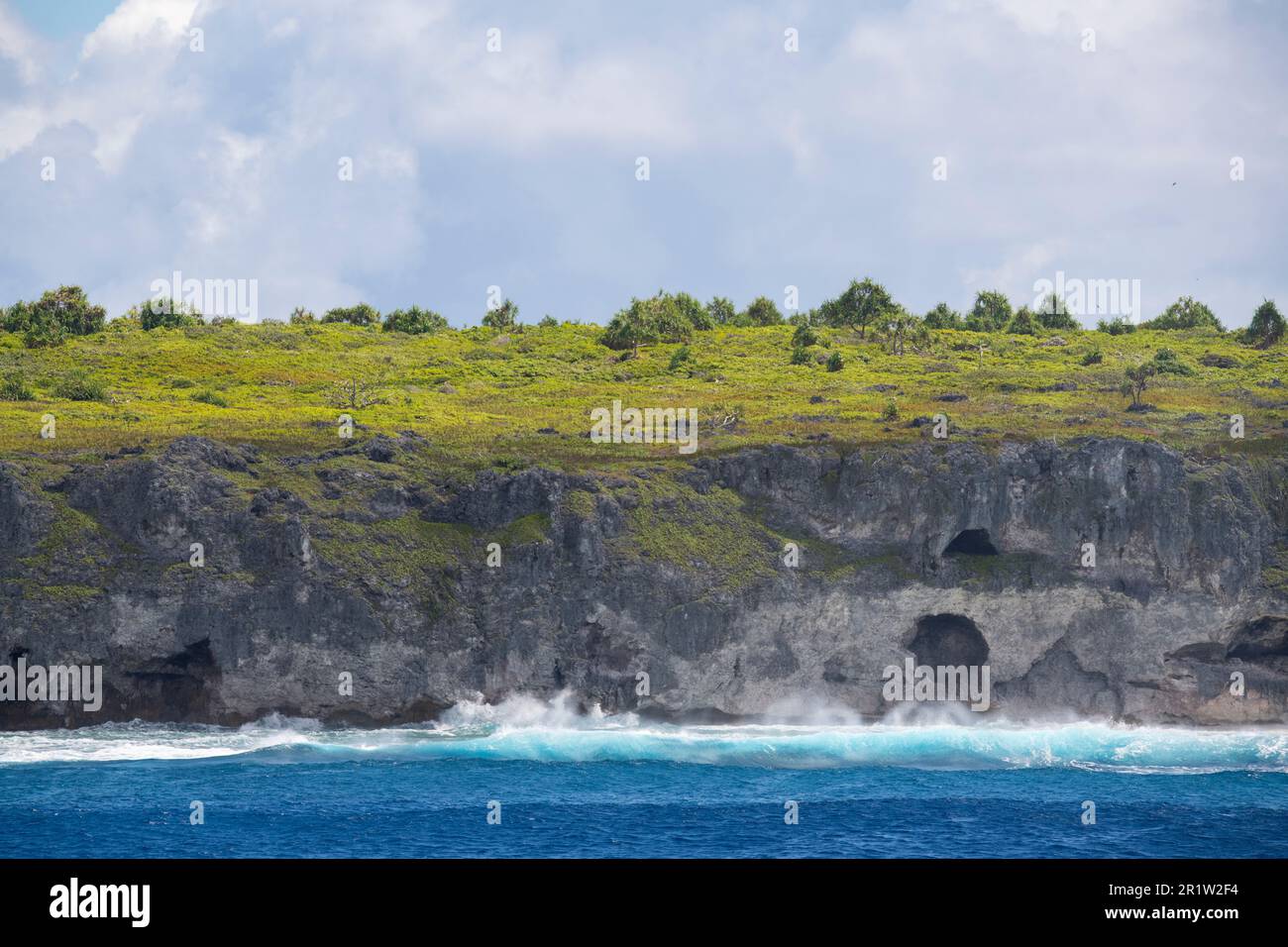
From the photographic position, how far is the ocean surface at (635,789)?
47594 mm

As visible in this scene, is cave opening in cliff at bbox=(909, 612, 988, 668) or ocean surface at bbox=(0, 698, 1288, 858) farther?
cave opening in cliff at bbox=(909, 612, 988, 668)

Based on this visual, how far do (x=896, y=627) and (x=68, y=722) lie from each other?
41602 millimetres

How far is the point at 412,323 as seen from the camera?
164 metres

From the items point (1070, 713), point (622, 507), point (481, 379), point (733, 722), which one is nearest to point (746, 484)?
point (622, 507)

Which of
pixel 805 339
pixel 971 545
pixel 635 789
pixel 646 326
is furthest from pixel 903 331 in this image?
pixel 635 789

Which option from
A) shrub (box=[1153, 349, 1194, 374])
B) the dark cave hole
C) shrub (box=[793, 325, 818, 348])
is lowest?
the dark cave hole

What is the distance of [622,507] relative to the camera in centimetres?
7931

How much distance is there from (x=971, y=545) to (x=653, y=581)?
61.9 ft

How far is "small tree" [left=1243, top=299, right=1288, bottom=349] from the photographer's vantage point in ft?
490

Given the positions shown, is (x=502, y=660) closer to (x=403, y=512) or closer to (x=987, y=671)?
(x=403, y=512)

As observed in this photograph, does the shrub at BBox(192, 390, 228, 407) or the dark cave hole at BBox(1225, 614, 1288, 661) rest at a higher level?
the shrub at BBox(192, 390, 228, 407)

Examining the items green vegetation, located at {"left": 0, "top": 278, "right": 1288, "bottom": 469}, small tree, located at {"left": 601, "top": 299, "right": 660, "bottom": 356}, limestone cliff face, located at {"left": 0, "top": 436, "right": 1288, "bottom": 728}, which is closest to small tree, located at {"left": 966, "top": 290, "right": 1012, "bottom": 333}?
green vegetation, located at {"left": 0, "top": 278, "right": 1288, "bottom": 469}

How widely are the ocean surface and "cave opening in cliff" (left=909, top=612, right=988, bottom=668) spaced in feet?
13.2

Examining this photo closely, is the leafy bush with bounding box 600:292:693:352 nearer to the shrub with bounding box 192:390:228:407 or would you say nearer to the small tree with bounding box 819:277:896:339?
the small tree with bounding box 819:277:896:339
